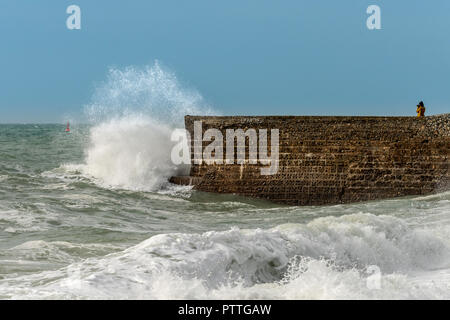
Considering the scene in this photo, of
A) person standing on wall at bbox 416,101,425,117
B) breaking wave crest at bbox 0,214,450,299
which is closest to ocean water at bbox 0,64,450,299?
breaking wave crest at bbox 0,214,450,299

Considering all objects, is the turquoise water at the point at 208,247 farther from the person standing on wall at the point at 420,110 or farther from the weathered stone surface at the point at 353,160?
the person standing on wall at the point at 420,110

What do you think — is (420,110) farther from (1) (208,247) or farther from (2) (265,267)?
(1) (208,247)

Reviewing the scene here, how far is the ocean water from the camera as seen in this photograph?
4609 mm

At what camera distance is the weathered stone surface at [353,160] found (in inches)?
577

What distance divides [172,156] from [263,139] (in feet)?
10.8

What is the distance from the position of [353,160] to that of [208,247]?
9.80 m

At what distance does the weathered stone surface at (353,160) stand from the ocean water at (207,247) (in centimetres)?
63

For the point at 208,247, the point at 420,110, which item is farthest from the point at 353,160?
the point at 208,247

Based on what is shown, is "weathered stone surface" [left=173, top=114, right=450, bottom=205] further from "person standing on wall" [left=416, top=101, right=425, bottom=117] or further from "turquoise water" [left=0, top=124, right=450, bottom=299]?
"person standing on wall" [left=416, top=101, right=425, bottom=117]

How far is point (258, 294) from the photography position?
4234mm

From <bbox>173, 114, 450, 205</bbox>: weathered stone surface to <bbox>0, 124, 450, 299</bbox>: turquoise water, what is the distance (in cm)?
72

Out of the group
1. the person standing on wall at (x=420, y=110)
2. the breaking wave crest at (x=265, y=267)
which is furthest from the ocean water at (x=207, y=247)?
the person standing on wall at (x=420, y=110)

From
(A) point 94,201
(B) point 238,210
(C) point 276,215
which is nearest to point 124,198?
(A) point 94,201

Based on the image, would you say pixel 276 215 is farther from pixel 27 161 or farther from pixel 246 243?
pixel 27 161
